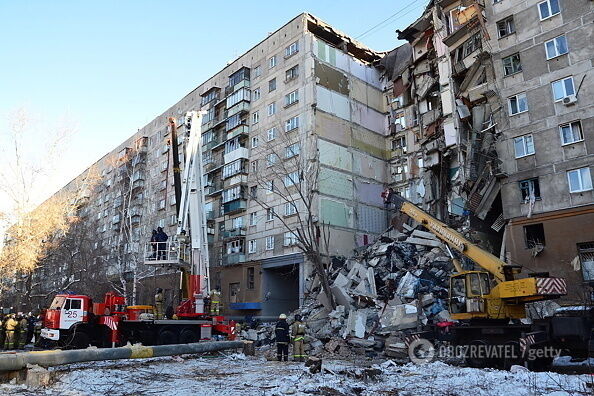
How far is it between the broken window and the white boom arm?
15.8 meters

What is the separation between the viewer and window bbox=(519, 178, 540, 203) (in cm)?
2144

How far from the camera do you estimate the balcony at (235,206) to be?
38.0 m

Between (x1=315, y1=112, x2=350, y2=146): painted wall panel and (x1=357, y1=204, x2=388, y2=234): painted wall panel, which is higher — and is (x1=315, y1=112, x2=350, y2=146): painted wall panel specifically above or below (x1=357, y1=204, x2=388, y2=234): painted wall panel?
above

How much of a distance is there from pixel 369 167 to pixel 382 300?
17726 millimetres

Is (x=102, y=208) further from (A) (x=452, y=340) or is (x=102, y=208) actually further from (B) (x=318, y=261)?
(A) (x=452, y=340)

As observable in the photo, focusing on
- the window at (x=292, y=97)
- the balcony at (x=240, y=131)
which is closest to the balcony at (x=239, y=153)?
the balcony at (x=240, y=131)

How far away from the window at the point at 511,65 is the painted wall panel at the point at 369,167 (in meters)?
14.8

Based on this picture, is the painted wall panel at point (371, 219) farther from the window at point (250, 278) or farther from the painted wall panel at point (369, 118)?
the window at point (250, 278)

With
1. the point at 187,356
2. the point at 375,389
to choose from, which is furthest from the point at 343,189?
the point at 375,389

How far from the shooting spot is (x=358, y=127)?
1476 inches

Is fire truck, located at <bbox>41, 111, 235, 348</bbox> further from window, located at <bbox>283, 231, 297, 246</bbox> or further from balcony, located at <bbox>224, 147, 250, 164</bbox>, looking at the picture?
balcony, located at <bbox>224, 147, 250, 164</bbox>

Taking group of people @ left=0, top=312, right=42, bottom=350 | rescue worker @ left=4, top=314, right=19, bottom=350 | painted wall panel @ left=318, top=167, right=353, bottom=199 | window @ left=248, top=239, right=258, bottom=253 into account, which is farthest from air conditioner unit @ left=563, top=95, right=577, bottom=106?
rescue worker @ left=4, top=314, right=19, bottom=350

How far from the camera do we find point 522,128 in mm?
22172

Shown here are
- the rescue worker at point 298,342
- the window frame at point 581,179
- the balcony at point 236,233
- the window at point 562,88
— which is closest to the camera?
the rescue worker at point 298,342
